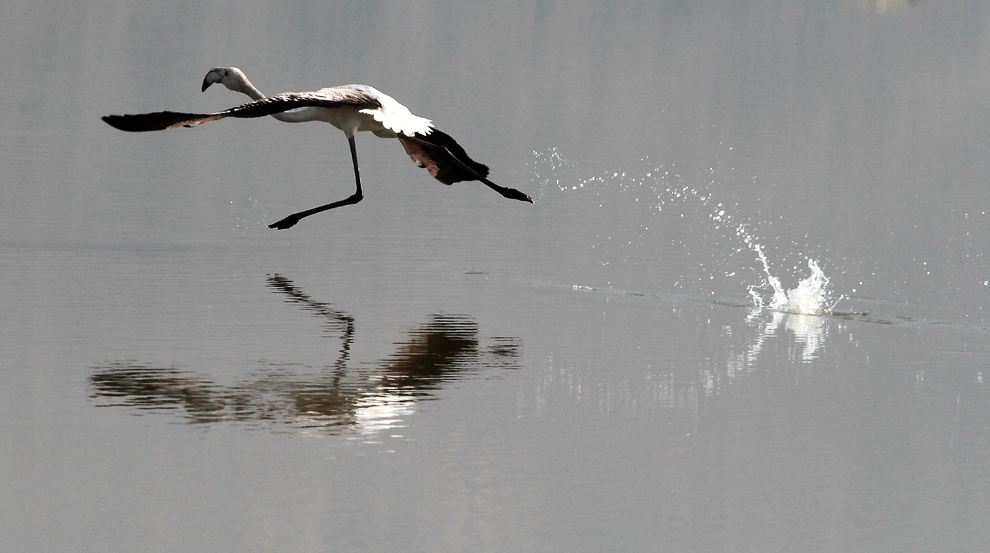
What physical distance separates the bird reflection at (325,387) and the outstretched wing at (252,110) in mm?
1635

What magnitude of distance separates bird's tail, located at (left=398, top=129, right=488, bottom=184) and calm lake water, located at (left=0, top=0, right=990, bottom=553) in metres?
0.72

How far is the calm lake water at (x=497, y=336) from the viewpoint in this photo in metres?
7.64

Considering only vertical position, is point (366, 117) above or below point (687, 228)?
above

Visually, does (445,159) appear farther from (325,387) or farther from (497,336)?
(325,387)

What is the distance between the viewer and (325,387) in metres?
9.86

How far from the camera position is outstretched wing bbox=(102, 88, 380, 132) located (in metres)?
11.8

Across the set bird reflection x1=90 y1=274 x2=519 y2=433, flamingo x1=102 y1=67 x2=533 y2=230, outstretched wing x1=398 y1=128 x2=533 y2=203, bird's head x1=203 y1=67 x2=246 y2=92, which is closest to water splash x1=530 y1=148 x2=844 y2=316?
outstretched wing x1=398 y1=128 x2=533 y2=203

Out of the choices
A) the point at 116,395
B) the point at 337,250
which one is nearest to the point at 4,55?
the point at 337,250

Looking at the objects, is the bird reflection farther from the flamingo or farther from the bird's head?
the bird's head

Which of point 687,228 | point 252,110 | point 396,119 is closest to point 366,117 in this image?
point 396,119

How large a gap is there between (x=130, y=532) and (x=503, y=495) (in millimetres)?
1543

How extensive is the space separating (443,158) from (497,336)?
3.42 m

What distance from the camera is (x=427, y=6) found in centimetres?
5738

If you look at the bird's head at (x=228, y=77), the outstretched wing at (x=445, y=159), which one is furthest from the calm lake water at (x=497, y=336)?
the bird's head at (x=228, y=77)
